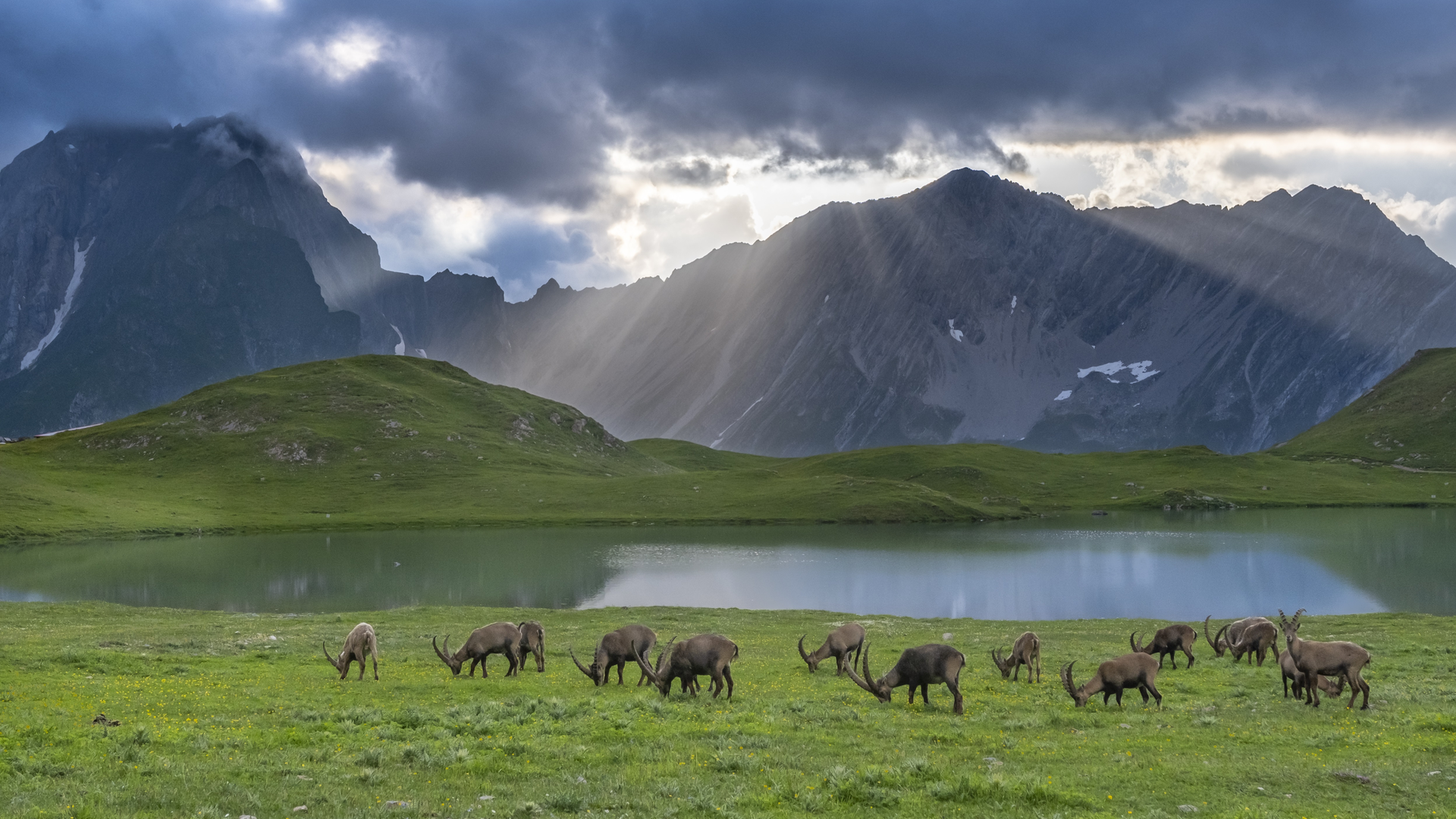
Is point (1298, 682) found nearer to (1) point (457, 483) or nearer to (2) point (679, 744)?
(2) point (679, 744)

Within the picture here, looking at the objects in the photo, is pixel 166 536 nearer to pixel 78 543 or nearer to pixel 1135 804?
pixel 78 543

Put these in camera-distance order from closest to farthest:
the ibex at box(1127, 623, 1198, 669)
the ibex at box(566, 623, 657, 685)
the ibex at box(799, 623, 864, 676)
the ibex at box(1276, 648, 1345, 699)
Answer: the ibex at box(1276, 648, 1345, 699) < the ibex at box(566, 623, 657, 685) < the ibex at box(799, 623, 864, 676) < the ibex at box(1127, 623, 1198, 669)

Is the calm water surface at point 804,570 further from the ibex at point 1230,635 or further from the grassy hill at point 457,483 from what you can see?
the ibex at point 1230,635

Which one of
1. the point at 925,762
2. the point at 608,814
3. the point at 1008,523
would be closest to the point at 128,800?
the point at 608,814

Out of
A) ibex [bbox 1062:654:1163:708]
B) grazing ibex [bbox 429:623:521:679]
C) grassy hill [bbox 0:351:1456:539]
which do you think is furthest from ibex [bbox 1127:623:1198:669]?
grassy hill [bbox 0:351:1456:539]

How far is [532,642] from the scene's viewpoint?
1272 inches

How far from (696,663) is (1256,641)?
22.3m

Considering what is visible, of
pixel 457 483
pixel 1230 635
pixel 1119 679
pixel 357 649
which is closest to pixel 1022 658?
pixel 1119 679

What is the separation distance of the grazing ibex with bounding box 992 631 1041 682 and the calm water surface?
30430 millimetres

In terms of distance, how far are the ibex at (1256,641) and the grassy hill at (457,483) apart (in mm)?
106320

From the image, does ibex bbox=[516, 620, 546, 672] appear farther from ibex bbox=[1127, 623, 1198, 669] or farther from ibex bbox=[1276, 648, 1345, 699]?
ibex bbox=[1276, 648, 1345, 699]

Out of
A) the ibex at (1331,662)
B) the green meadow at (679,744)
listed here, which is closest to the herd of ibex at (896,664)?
the ibex at (1331,662)

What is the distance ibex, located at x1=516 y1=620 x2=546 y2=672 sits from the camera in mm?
31906

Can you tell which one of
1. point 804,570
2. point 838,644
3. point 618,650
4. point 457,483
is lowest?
point 804,570
